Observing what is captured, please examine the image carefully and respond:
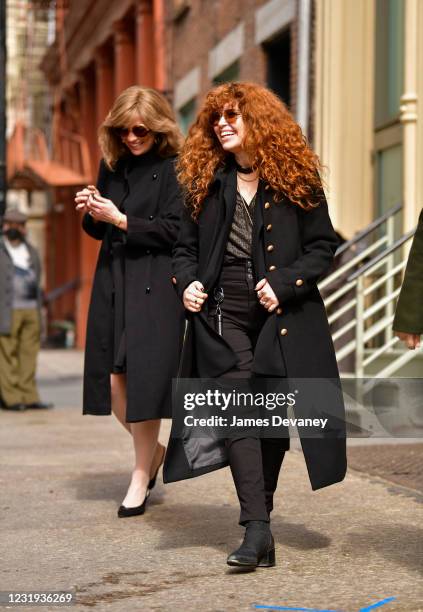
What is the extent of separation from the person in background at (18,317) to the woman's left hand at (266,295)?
23.5 feet

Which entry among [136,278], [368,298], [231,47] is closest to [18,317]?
[368,298]

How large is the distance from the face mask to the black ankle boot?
300 inches

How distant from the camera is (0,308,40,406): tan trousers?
11.6m

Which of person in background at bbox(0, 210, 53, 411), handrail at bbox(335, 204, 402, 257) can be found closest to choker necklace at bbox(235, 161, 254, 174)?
handrail at bbox(335, 204, 402, 257)

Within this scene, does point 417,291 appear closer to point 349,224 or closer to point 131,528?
point 131,528

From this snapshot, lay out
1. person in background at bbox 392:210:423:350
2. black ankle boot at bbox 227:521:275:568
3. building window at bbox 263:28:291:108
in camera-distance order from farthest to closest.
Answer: building window at bbox 263:28:291:108 → black ankle boot at bbox 227:521:275:568 → person in background at bbox 392:210:423:350

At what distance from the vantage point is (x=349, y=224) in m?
11.5

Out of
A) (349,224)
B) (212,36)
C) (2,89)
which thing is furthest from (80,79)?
(349,224)

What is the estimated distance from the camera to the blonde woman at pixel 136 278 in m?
Result: 5.75

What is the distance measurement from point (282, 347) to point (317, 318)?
224 mm

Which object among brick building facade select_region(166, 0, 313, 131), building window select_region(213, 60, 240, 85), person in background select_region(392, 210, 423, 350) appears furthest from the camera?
building window select_region(213, 60, 240, 85)

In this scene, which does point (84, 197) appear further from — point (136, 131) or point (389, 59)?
point (389, 59)

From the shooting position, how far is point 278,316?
4.72 m

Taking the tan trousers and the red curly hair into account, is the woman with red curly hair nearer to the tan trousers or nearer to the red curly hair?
the red curly hair
